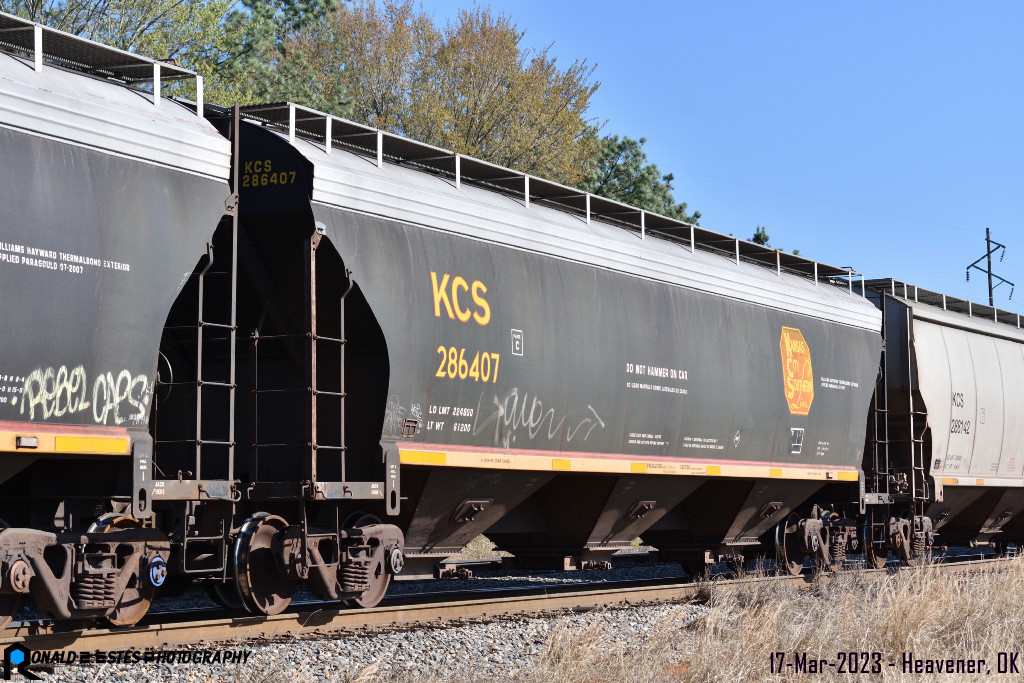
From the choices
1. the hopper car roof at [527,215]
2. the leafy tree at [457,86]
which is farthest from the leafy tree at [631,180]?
the hopper car roof at [527,215]

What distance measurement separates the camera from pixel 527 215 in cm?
1295

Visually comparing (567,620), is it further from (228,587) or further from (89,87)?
(89,87)

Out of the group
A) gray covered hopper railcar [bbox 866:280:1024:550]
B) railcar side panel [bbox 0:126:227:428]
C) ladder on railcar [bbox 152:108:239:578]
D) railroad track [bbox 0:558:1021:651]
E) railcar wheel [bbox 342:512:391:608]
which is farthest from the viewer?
gray covered hopper railcar [bbox 866:280:1024:550]

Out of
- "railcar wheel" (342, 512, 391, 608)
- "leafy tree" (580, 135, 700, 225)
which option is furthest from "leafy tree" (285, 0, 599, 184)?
"railcar wheel" (342, 512, 391, 608)

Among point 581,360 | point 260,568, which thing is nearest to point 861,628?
point 581,360

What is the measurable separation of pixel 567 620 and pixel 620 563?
31.0ft

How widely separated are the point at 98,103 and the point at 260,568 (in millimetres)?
4003

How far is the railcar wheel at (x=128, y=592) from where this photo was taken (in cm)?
884

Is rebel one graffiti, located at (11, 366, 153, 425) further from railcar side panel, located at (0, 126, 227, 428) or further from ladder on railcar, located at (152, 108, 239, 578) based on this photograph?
ladder on railcar, located at (152, 108, 239, 578)

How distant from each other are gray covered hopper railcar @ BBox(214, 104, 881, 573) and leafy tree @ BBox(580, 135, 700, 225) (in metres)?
21.6

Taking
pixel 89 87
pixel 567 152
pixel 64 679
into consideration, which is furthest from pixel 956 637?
pixel 567 152

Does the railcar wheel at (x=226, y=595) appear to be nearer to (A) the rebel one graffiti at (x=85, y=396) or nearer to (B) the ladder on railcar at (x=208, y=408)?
(B) the ladder on railcar at (x=208, y=408)

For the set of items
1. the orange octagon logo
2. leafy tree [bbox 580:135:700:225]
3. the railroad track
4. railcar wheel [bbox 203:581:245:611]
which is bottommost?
the railroad track

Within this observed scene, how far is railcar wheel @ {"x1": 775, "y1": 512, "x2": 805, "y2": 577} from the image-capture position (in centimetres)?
1766
